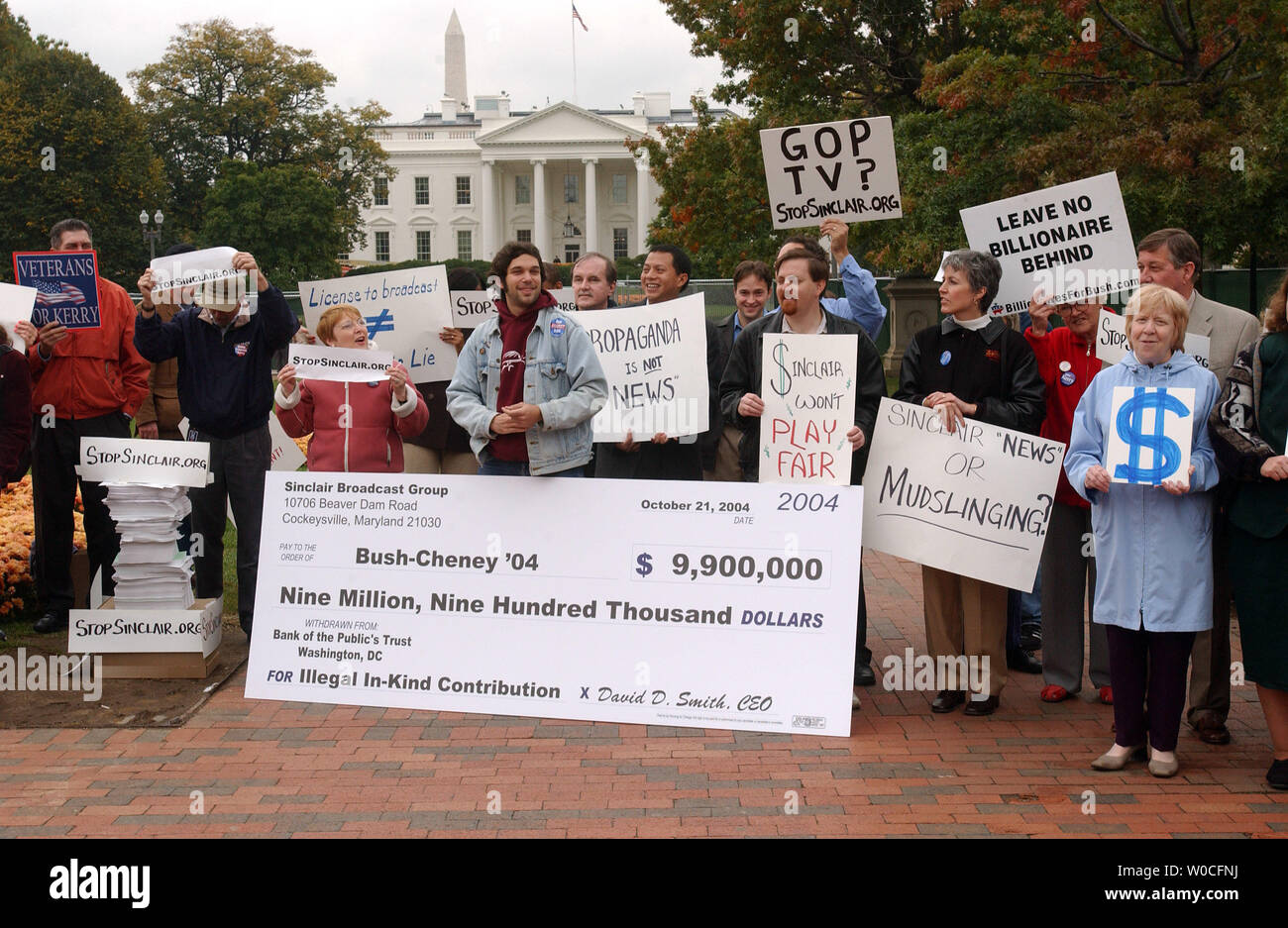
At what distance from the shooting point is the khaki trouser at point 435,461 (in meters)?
8.09

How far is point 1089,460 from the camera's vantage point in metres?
5.50

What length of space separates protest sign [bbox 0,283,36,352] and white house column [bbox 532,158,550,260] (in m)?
103

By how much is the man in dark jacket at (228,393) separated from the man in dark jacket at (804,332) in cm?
270

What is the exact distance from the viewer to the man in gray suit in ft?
19.3

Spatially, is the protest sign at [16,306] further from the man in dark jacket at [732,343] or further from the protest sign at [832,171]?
the protest sign at [832,171]

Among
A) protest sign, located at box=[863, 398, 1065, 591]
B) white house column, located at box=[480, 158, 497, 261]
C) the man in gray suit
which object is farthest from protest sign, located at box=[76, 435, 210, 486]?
white house column, located at box=[480, 158, 497, 261]

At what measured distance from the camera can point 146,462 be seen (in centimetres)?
704

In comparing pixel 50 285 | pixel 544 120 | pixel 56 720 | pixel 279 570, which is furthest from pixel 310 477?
pixel 544 120

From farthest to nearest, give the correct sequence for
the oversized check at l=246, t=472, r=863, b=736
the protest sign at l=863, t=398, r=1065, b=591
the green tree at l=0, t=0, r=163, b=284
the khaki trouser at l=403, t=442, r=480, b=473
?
the green tree at l=0, t=0, r=163, b=284
the khaki trouser at l=403, t=442, r=480, b=473
the protest sign at l=863, t=398, r=1065, b=591
the oversized check at l=246, t=472, r=863, b=736

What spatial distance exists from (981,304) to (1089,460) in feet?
3.57

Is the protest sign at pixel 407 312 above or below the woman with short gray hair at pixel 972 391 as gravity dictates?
above

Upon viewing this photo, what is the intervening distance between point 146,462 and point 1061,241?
4969 mm

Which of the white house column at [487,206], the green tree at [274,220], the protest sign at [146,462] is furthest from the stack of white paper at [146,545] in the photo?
the white house column at [487,206]

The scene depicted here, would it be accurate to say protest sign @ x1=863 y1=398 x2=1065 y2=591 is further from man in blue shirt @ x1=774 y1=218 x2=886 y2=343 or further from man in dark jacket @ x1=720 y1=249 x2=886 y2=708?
man in blue shirt @ x1=774 y1=218 x2=886 y2=343
